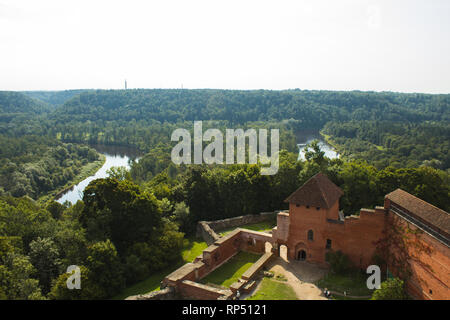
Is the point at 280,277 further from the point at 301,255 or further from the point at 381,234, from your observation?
the point at 381,234

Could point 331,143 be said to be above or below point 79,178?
above

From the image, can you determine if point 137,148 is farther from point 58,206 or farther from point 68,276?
point 68,276

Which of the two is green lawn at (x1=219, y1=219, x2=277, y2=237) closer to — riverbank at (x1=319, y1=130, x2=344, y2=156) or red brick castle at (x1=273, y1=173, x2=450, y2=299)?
red brick castle at (x1=273, y1=173, x2=450, y2=299)

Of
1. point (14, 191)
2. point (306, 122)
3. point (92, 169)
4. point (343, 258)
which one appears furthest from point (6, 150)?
point (306, 122)

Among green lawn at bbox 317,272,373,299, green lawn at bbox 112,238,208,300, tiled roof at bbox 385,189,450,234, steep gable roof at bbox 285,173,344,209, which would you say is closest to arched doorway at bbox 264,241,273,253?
steep gable roof at bbox 285,173,344,209

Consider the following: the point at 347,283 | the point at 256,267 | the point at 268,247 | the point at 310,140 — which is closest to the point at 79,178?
the point at 268,247
